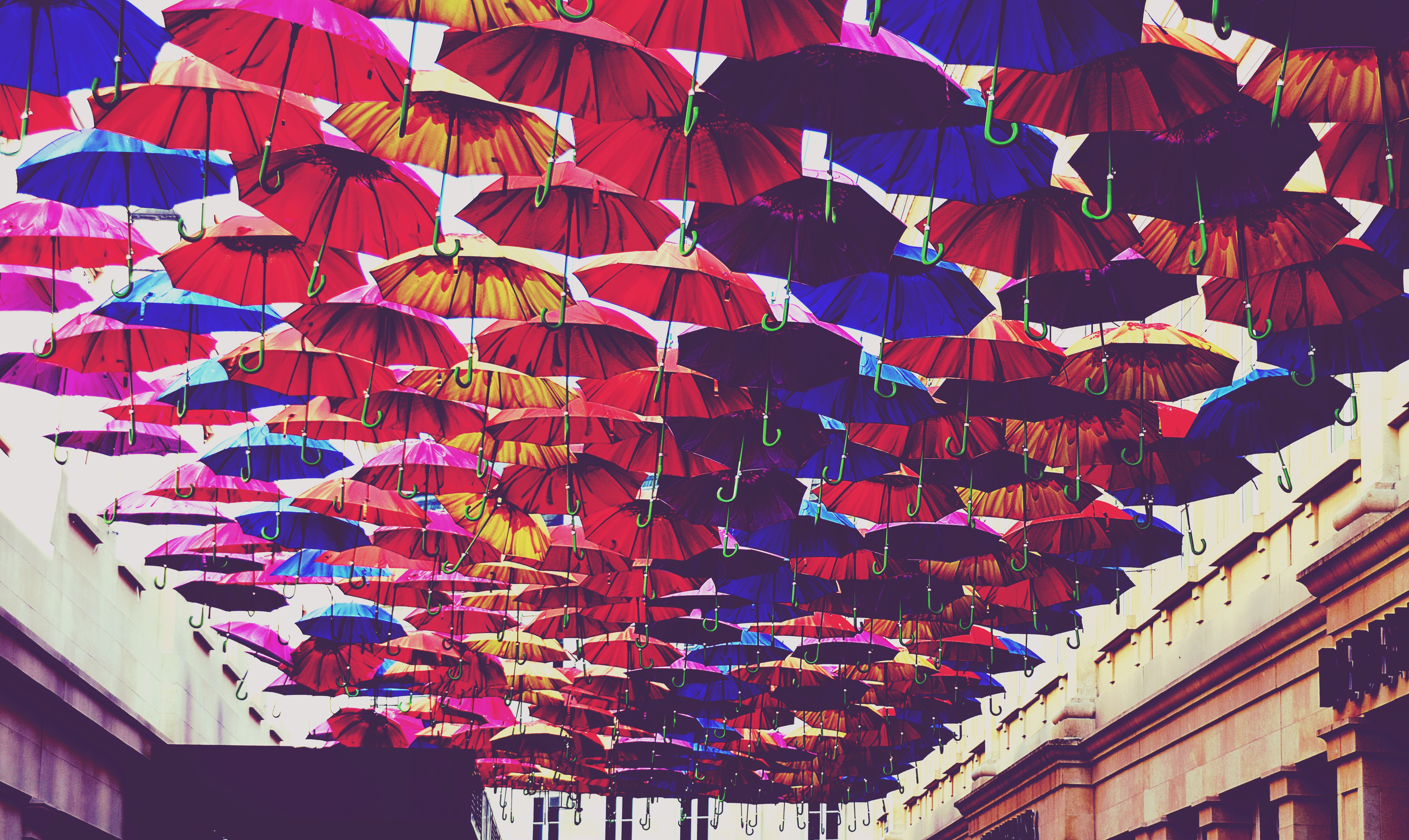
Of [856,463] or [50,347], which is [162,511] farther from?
[856,463]

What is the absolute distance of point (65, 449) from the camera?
53.6 feet

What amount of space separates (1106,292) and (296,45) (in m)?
4.88

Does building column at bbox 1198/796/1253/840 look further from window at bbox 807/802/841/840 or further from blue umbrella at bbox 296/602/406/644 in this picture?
window at bbox 807/802/841/840

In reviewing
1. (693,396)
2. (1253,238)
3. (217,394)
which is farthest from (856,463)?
(217,394)

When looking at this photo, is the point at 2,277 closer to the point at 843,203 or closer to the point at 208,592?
the point at 843,203

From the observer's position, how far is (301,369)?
10.9m

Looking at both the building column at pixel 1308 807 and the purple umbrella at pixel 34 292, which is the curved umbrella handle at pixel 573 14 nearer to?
the purple umbrella at pixel 34 292

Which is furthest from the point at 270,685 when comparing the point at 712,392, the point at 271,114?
the point at 271,114

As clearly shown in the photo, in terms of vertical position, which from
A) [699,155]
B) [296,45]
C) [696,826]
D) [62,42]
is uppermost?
[62,42]

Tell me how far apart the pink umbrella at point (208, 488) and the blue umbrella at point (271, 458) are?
111 millimetres

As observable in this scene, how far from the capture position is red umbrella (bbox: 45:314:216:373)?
10711 mm

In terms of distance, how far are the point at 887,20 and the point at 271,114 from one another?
3.41m

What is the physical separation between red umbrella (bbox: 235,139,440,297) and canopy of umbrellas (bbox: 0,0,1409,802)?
0.02m

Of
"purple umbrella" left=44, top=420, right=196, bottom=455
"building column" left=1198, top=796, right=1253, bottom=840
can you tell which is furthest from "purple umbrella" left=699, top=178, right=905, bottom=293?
"building column" left=1198, top=796, right=1253, bottom=840
